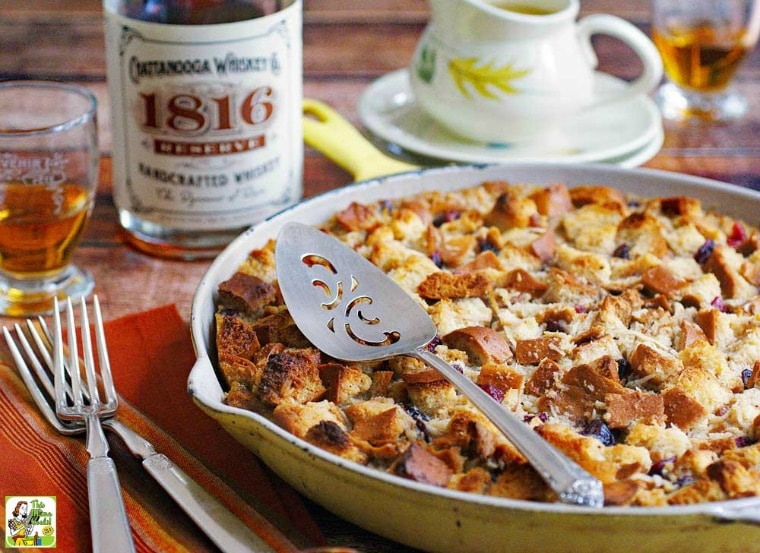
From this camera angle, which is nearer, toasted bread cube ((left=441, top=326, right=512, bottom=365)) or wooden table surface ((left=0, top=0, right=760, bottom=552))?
toasted bread cube ((left=441, top=326, right=512, bottom=365))

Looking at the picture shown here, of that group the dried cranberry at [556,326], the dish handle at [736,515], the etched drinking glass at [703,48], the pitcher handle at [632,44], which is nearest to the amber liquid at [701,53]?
the etched drinking glass at [703,48]

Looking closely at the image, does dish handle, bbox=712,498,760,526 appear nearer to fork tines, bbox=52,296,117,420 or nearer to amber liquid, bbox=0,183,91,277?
fork tines, bbox=52,296,117,420

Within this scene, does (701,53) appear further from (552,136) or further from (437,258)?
(437,258)

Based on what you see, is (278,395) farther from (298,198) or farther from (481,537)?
(298,198)

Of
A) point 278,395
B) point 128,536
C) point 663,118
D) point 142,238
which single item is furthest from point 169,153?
point 663,118

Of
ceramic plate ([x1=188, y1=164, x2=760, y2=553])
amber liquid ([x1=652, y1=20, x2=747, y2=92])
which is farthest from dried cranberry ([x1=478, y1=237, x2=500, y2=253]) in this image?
amber liquid ([x1=652, y1=20, x2=747, y2=92])

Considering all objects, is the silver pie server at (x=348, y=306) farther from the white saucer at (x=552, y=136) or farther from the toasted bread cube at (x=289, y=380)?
the white saucer at (x=552, y=136)
